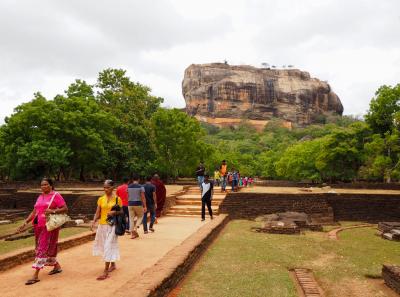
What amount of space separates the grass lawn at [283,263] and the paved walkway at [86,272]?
0.88 meters

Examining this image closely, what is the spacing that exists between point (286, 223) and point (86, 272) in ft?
23.4

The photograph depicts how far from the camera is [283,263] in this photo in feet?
22.9

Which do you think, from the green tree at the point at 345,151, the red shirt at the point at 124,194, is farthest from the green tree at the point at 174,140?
the red shirt at the point at 124,194

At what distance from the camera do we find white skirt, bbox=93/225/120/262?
5461 mm

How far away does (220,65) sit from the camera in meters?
128

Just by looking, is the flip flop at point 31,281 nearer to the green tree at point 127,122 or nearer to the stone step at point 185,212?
the stone step at point 185,212

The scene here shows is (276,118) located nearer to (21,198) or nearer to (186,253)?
(21,198)

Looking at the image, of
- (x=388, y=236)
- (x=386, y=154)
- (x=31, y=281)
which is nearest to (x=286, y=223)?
(x=388, y=236)

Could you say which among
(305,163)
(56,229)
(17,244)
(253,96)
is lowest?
(17,244)

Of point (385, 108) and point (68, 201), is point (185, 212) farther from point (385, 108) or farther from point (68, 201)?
point (385, 108)

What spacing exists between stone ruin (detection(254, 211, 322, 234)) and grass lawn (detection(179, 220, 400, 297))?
1.32 ft

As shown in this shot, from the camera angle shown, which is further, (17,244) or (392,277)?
(17,244)

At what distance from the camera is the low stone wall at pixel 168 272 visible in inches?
167

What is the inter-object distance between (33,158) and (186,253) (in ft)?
66.4
